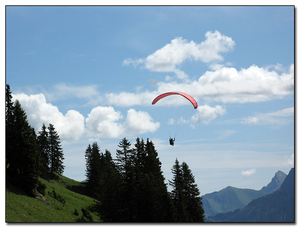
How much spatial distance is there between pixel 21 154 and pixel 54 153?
3573 cm

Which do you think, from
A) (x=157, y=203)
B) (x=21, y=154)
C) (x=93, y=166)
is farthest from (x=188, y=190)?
(x=93, y=166)

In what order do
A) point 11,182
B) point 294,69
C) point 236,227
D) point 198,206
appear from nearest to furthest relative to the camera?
point 236,227 → point 294,69 → point 11,182 → point 198,206

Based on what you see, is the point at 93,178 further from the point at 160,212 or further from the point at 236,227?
the point at 236,227

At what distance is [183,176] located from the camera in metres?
44.1

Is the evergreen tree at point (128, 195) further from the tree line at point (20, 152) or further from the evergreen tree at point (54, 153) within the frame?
the evergreen tree at point (54, 153)

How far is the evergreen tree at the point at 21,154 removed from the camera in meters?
35.4

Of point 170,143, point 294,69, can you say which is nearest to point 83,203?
point 170,143

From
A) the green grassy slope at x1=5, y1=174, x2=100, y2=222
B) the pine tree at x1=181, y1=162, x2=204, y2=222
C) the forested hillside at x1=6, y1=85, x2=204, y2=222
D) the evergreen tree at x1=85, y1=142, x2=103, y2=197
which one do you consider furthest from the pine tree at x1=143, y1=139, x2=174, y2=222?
the evergreen tree at x1=85, y1=142, x2=103, y2=197

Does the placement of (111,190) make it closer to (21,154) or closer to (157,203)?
(157,203)

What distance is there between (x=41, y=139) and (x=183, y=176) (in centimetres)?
4142

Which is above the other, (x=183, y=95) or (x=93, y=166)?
(x=183, y=95)

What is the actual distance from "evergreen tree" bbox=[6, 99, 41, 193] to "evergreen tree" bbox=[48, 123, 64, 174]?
3332 centimetres

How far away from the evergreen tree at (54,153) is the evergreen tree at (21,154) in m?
33.3

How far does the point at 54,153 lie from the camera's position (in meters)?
70.1
